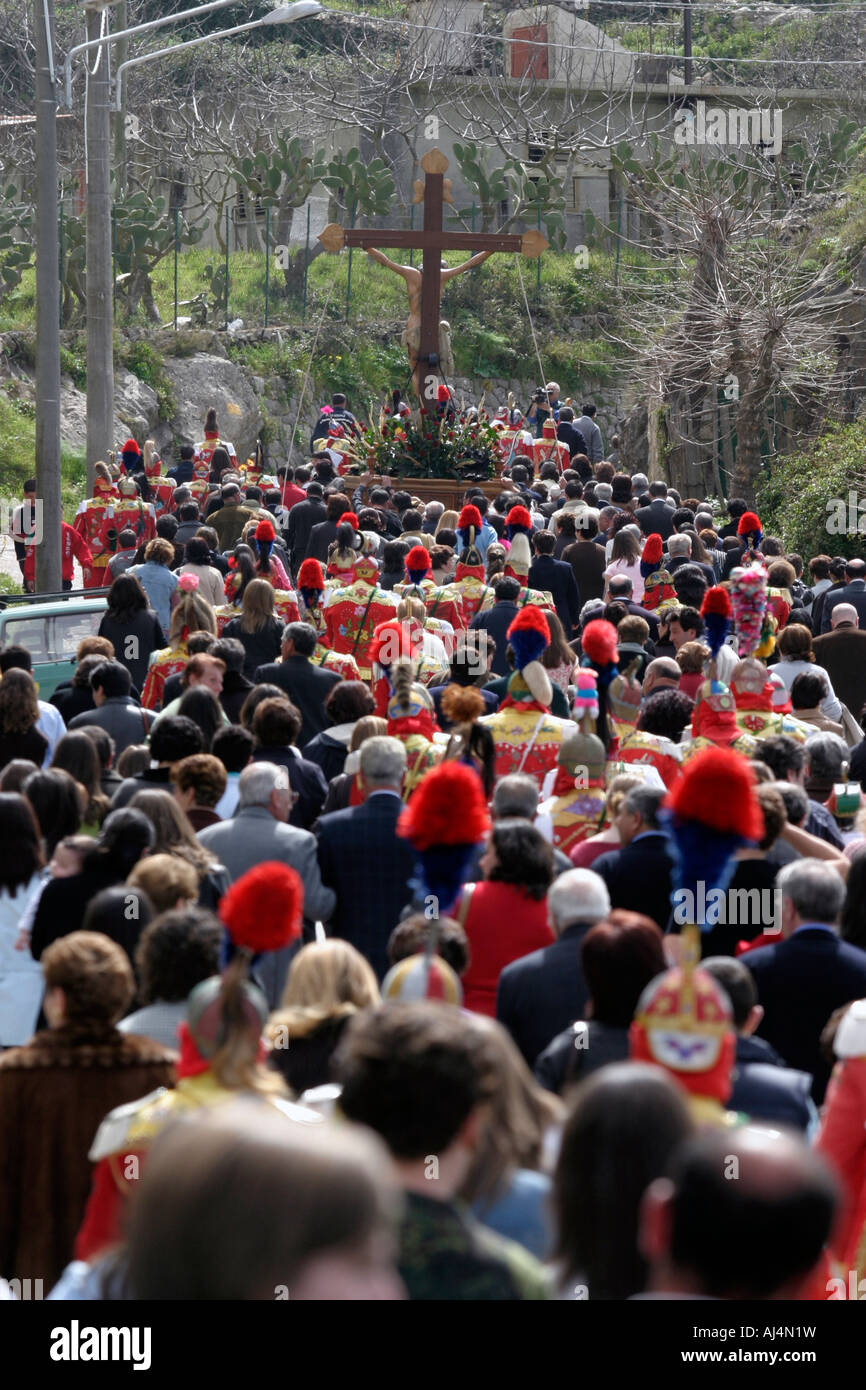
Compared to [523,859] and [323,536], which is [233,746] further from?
[323,536]

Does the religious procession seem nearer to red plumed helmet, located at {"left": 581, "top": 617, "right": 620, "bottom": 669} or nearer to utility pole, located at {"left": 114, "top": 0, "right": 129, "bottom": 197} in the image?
red plumed helmet, located at {"left": 581, "top": 617, "right": 620, "bottom": 669}

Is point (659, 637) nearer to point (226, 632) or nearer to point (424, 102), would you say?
point (226, 632)

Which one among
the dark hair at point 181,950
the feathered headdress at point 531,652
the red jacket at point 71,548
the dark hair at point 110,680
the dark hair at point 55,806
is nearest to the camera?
the dark hair at point 181,950

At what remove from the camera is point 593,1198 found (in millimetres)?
2943

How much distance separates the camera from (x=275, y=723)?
725cm

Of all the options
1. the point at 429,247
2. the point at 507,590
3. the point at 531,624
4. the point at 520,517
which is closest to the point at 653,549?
the point at 520,517

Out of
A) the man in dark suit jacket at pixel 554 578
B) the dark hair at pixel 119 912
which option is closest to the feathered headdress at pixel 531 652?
the dark hair at pixel 119 912

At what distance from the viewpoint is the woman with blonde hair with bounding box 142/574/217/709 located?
9102 mm

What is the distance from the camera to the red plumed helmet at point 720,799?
407cm

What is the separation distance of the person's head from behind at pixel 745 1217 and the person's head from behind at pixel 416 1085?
0.54 meters

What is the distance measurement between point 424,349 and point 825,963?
1664 cm

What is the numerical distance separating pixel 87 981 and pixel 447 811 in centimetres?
95

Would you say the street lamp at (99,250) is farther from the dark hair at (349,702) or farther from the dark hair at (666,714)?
the dark hair at (666,714)

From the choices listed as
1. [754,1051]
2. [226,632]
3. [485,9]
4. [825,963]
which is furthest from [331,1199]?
[485,9]
